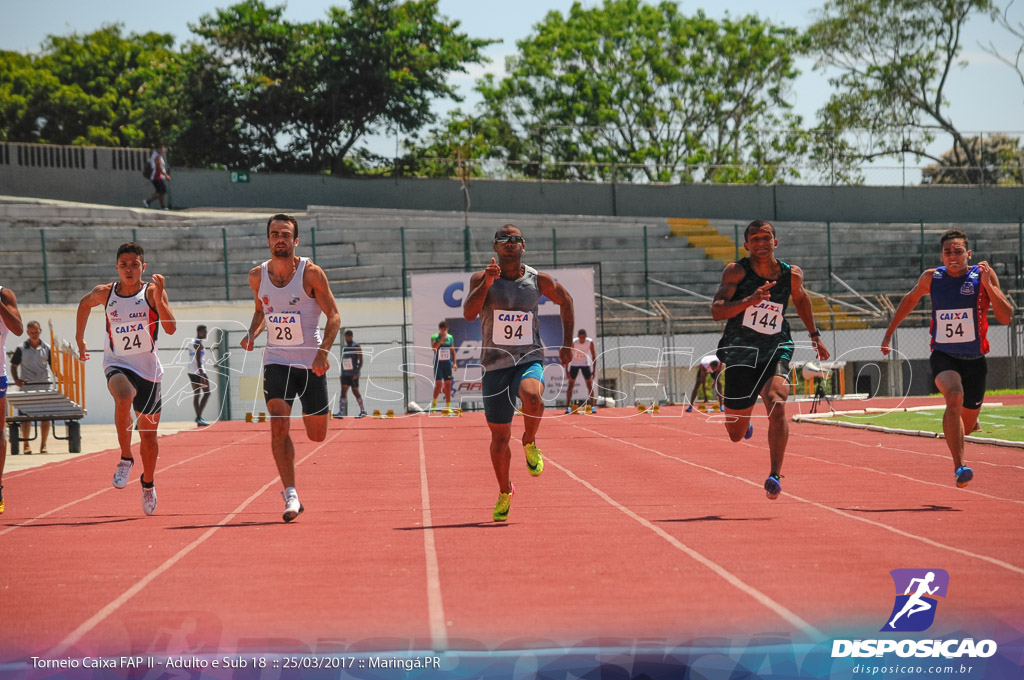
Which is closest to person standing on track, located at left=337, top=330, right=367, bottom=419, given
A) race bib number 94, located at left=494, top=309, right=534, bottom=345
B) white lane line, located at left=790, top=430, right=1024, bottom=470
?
white lane line, located at left=790, top=430, right=1024, bottom=470

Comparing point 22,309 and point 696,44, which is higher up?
point 696,44

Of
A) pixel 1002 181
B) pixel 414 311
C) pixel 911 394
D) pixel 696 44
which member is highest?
pixel 696 44

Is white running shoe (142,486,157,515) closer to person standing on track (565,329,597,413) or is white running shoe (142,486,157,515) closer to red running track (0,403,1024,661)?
red running track (0,403,1024,661)

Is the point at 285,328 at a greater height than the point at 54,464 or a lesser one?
greater

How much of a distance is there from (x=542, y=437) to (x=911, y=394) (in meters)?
18.2

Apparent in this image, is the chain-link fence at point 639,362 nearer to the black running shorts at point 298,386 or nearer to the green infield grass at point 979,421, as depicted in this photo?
the green infield grass at point 979,421

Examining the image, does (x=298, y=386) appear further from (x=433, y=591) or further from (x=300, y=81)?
(x=300, y=81)

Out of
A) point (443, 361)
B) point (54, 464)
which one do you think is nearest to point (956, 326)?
point (54, 464)

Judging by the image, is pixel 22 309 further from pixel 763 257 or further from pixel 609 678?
pixel 609 678

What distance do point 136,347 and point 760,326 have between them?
483 cm

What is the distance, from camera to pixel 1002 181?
4425 cm

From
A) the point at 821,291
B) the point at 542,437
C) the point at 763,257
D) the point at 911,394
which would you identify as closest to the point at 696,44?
the point at 821,291

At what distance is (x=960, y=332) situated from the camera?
9.39 metres

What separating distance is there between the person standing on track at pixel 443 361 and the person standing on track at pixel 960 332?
51.9 ft
